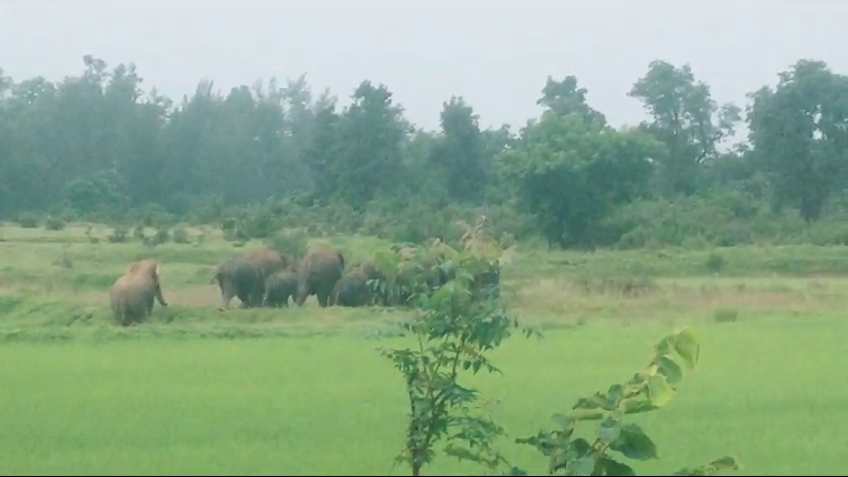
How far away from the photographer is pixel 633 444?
5.58 meters

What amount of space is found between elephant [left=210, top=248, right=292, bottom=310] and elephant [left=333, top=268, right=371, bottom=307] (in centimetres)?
116

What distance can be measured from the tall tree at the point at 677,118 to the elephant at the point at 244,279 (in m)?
26.5

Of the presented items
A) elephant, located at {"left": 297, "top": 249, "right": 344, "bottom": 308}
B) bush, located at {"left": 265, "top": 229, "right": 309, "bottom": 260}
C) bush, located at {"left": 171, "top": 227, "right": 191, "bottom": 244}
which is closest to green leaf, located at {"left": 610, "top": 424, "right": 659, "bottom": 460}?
elephant, located at {"left": 297, "top": 249, "right": 344, "bottom": 308}

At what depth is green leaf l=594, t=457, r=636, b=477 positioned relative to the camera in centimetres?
523

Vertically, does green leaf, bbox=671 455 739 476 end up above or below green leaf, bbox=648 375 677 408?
below

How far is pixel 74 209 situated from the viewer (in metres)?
40.6

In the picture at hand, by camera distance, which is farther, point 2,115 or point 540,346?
point 2,115

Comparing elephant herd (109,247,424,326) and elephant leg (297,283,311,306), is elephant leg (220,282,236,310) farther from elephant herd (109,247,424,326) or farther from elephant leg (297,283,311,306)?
elephant leg (297,283,311,306)

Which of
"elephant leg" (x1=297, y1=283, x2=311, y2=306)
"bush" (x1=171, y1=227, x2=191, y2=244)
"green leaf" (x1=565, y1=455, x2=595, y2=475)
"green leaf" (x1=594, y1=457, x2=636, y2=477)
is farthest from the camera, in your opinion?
"bush" (x1=171, y1=227, x2=191, y2=244)

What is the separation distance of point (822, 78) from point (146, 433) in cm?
3048

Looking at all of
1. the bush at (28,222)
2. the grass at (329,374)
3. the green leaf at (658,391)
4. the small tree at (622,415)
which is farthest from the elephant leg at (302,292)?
the bush at (28,222)

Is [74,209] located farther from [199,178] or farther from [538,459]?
[538,459]

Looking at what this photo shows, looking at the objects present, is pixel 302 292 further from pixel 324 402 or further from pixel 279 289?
pixel 324 402

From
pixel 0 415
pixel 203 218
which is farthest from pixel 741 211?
pixel 0 415
